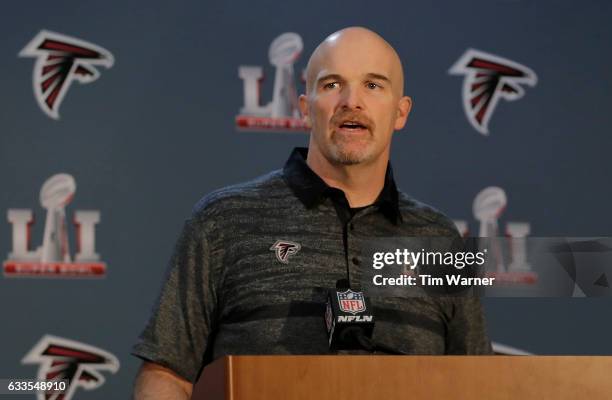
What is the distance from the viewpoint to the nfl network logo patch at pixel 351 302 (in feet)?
6.15

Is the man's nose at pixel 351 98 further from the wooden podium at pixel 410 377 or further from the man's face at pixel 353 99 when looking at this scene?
the wooden podium at pixel 410 377

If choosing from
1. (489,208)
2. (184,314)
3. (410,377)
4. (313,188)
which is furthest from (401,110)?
(410,377)

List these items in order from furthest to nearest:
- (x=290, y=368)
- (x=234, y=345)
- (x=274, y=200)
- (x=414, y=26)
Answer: (x=414, y=26), (x=274, y=200), (x=234, y=345), (x=290, y=368)

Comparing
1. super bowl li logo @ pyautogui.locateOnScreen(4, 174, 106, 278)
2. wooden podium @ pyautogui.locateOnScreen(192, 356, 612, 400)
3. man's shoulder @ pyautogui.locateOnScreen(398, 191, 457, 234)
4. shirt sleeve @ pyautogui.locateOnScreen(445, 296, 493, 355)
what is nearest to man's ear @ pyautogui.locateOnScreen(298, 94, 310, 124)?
man's shoulder @ pyautogui.locateOnScreen(398, 191, 457, 234)

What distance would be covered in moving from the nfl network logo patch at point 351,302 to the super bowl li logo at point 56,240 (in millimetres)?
1280

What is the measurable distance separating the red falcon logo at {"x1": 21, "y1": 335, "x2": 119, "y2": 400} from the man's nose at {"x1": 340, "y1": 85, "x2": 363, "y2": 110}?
108cm

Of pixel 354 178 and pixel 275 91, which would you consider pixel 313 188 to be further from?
pixel 275 91

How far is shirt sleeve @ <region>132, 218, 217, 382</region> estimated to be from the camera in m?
2.20

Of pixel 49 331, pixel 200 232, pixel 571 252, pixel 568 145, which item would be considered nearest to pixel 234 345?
pixel 200 232

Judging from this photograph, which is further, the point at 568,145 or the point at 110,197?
the point at 568,145

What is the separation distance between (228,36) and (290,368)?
68.3 inches

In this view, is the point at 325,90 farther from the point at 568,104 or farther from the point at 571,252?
the point at 568,104

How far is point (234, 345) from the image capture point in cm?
222

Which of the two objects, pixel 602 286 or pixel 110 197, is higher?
pixel 110 197
